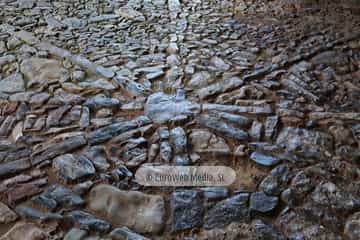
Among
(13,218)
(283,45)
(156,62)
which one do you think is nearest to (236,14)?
(283,45)

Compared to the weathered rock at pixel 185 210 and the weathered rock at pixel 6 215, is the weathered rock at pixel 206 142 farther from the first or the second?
the weathered rock at pixel 6 215

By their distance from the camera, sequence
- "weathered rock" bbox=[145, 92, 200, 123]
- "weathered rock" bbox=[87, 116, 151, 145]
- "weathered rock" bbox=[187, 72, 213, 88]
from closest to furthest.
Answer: "weathered rock" bbox=[87, 116, 151, 145] < "weathered rock" bbox=[145, 92, 200, 123] < "weathered rock" bbox=[187, 72, 213, 88]

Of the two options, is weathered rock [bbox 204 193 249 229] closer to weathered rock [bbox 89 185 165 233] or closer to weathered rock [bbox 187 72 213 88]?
weathered rock [bbox 89 185 165 233]

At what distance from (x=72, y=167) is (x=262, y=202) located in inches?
33.4

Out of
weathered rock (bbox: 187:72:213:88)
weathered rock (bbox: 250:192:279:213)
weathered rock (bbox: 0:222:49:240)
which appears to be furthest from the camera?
weathered rock (bbox: 187:72:213:88)

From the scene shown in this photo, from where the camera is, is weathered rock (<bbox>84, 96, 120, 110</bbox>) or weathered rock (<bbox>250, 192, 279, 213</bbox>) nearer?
weathered rock (<bbox>250, 192, 279, 213</bbox>)

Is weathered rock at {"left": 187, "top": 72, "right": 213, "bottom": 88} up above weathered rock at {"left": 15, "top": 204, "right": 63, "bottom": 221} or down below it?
above

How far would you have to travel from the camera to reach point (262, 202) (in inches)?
54.2

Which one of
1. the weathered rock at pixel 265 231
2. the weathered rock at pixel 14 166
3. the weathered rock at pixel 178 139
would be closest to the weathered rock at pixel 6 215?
the weathered rock at pixel 14 166

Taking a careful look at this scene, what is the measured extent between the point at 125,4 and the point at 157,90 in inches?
75.4

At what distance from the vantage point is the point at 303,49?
2.63 metres

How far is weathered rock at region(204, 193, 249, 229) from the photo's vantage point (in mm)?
1304

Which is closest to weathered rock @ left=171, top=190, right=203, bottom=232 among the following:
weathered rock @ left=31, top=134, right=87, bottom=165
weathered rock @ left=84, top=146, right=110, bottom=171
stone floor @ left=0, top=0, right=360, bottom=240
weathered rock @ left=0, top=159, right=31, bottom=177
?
stone floor @ left=0, top=0, right=360, bottom=240

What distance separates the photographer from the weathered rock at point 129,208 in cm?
130
